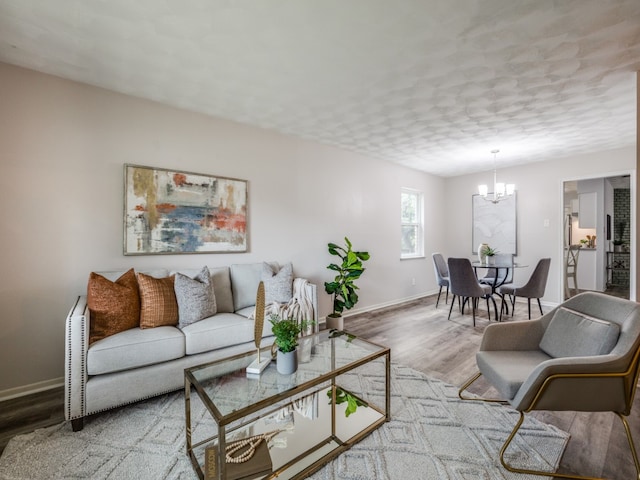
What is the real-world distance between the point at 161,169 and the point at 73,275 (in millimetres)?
1176

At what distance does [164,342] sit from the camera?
2090 millimetres

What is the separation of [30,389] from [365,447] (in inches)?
102

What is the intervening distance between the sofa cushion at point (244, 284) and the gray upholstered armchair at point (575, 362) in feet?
6.92

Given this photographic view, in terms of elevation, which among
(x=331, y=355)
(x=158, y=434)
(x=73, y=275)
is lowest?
(x=158, y=434)

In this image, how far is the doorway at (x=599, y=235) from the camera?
600 centimetres

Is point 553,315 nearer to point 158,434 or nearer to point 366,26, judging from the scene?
point 366,26

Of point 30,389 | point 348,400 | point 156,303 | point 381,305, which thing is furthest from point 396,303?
point 30,389

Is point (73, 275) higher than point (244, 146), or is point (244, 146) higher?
point (244, 146)

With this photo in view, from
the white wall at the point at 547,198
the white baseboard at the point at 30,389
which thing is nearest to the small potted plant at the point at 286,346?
the white baseboard at the point at 30,389

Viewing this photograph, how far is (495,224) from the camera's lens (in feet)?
18.4

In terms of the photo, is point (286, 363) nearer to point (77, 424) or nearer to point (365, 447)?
point (365, 447)

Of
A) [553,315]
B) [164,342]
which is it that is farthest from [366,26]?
[164,342]

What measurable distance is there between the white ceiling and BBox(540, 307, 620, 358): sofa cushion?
180 cm

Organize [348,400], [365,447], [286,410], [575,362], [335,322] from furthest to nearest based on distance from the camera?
1. [335,322]
2. [348,400]
3. [286,410]
4. [365,447]
5. [575,362]
